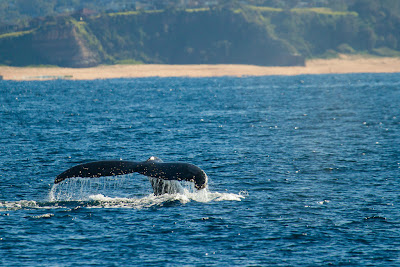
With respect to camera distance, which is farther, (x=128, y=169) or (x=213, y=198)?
(x=213, y=198)

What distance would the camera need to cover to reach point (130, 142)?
189 feet

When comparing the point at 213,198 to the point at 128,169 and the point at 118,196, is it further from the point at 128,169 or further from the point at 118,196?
the point at 128,169

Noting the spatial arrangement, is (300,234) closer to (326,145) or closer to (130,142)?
(326,145)

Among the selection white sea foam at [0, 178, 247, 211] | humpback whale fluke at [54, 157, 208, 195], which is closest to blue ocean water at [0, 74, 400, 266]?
white sea foam at [0, 178, 247, 211]

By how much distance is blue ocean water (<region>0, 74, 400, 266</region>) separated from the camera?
24.9 m

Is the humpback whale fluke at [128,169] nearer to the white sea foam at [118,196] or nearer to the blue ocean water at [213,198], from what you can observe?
the blue ocean water at [213,198]

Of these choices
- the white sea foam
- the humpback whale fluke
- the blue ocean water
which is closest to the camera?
the blue ocean water

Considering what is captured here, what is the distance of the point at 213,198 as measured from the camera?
110 feet

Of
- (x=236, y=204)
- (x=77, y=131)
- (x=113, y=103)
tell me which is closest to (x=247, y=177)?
(x=236, y=204)

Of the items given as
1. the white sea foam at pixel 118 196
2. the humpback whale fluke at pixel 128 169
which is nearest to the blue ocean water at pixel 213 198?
the white sea foam at pixel 118 196

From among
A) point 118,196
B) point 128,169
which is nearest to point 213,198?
point 118,196

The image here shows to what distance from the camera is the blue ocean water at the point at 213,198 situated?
24.9 metres

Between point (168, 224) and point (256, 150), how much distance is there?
942 inches

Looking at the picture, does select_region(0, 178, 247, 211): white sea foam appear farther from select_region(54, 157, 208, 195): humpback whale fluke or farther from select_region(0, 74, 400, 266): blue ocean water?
select_region(54, 157, 208, 195): humpback whale fluke
